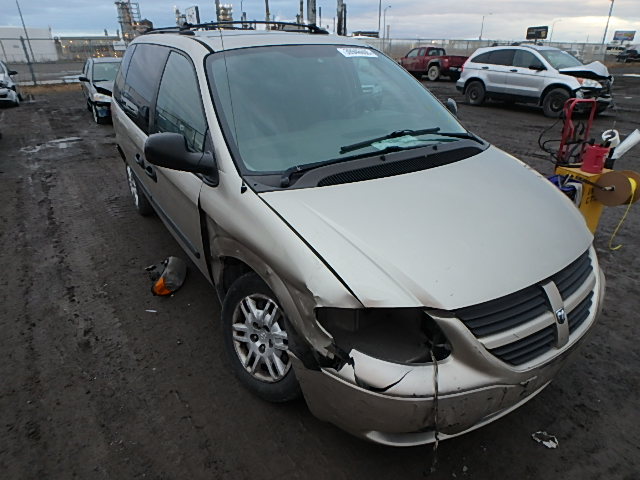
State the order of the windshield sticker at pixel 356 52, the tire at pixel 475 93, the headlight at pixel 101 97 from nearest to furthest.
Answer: the windshield sticker at pixel 356 52, the headlight at pixel 101 97, the tire at pixel 475 93

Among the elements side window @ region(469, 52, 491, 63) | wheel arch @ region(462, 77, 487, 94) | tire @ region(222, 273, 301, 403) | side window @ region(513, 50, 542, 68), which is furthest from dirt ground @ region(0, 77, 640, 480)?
side window @ region(469, 52, 491, 63)

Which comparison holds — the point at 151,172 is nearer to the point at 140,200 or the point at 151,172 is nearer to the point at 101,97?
the point at 140,200

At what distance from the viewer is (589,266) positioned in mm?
2252

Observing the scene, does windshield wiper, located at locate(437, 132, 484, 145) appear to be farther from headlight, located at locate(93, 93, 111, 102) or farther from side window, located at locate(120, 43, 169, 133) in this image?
headlight, located at locate(93, 93, 111, 102)

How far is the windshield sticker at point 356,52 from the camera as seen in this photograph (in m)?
3.21

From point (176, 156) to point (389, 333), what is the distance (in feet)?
4.71

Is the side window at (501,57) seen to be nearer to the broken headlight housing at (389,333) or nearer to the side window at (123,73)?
the side window at (123,73)

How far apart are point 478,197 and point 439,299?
788 millimetres

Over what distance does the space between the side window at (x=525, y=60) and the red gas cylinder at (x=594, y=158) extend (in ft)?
33.1

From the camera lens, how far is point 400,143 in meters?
2.66

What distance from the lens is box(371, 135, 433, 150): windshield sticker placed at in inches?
102

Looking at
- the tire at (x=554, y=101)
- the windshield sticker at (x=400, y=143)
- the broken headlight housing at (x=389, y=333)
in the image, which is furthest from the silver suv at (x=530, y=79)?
the broken headlight housing at (x=389, y=333)

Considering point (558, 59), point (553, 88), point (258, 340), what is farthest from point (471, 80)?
point (258, 340)

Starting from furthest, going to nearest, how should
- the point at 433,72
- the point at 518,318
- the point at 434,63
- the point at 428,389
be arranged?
the point at 433,72
the point at 434,63
the point at 518,318
the point at 428,389
